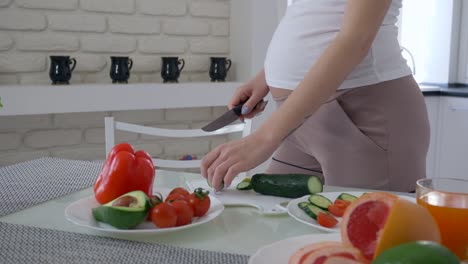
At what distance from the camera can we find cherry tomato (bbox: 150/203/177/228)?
82 centimetres

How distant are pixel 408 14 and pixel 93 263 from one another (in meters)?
2.98

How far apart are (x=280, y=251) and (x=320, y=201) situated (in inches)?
10.8

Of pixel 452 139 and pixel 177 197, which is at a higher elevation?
pixel 177 197

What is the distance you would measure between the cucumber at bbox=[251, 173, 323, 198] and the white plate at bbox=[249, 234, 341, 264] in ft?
0.96

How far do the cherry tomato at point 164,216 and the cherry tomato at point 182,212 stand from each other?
0.6 inches

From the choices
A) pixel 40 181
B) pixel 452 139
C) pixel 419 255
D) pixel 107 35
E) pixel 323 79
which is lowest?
pixel 452 139

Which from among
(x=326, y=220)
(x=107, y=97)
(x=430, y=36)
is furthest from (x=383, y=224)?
(x=430, y=36)

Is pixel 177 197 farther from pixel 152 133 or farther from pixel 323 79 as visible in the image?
pixel 152 133

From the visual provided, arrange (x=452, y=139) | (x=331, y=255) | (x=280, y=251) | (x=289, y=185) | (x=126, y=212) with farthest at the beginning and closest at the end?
1. (x=452, y=139)
2. (x=289, y=185)
3. (x=126, y=212)
4. (x=280, y=251)
5. (x=331, y=255)

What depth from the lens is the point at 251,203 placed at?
3.23 ft

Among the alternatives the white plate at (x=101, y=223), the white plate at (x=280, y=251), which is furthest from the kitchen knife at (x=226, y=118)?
the white plate at (x=280, y=251)

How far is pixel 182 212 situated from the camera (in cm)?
85

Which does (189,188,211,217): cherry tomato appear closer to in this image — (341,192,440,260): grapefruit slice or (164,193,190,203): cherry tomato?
(164,193,190,203): cherry tomato

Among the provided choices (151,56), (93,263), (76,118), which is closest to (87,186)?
(93,263)
